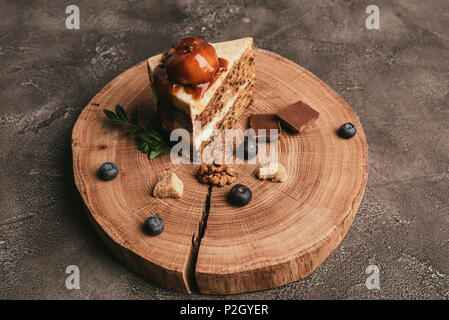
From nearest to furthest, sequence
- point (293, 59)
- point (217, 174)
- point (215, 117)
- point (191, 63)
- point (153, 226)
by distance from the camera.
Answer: point (153, 226)
point (191, 63)
point (217, 174)
point (215, 117)
point (293, 59)

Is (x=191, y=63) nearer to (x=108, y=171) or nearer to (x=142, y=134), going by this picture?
(x=142, y=134)

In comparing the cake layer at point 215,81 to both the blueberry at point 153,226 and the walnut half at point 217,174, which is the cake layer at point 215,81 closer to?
the walnut half at point 217,174

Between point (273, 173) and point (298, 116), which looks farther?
point (298, 116)

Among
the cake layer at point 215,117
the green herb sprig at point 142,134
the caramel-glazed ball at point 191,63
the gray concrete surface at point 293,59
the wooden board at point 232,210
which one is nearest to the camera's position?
the wooden board at point 232,210

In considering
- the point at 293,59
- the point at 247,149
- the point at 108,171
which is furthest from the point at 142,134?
the point at 293,59

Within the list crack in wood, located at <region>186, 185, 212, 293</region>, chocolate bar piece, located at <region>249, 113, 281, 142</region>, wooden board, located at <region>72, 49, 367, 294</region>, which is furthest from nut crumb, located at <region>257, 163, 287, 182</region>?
crack in wood, located at <region>186, 185, 212, 293</region>

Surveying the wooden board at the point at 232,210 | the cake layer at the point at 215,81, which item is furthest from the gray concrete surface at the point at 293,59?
the cake layer at the point at 215,81
